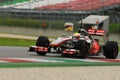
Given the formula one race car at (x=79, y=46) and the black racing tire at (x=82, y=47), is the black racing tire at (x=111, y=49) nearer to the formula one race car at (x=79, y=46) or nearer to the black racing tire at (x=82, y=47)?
the formula one race car at (x=79, y=46)

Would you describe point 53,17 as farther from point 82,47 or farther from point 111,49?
point 82,47

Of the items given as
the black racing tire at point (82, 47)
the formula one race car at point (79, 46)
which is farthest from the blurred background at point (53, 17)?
the black racing tire at point (82, 47)

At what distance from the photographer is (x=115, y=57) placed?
18406 millimetres

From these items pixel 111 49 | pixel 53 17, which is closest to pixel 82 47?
pixel 111 49

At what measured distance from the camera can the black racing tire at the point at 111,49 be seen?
18125 mm

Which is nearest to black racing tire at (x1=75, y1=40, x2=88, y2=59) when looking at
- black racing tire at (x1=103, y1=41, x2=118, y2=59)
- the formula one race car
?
the formula one race car

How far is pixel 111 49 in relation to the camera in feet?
59.5

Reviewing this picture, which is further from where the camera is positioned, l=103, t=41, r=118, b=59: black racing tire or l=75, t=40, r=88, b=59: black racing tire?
l=103, t=41, r=118, b=59: black racing tire

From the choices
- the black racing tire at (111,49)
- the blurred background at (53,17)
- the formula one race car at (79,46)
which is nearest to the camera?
the formula one race car at (79,46)

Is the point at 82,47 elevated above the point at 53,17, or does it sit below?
above

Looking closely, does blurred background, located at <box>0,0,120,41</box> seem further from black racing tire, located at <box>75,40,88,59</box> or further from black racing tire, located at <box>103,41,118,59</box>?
black racing tire, located at <box>75,40,88,59</box>

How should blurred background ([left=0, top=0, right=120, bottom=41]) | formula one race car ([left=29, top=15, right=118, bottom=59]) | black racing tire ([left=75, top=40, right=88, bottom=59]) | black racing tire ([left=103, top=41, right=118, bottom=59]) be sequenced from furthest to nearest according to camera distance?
blurred background ([left=0, top=0, right=120, bottom=41]) < black racing tire ([left=103, top=41, right=118, bottom=59]) < formula one race car ([left=29, top=15, right=118, bottom=59]) < black racing tire ([left=75, top=40, right=88, bottom=59])

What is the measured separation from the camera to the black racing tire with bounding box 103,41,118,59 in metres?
18.1

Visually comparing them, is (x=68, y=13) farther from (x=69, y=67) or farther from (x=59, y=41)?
(x=69, y=67)
